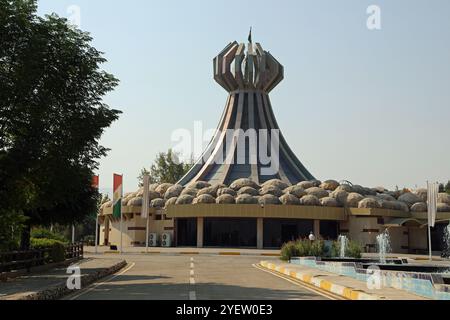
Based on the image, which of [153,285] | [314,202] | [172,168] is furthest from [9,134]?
[172,168]

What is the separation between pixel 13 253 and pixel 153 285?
238 inches

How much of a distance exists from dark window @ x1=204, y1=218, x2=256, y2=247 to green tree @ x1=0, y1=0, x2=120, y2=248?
40441 mm

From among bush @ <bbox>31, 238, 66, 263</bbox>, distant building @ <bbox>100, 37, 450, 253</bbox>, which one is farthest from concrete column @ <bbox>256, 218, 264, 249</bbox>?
bush @ <bbox>31, 238, 66, 263</bbox>

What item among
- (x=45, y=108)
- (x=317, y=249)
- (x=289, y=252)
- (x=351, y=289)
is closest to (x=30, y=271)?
(x=45, y=108)

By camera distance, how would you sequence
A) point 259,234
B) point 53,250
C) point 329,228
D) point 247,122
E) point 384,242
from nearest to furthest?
point 53,250 → point 259,234 → point 384,242 → point 329,228 → point 247,122

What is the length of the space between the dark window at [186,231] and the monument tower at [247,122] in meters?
9.96

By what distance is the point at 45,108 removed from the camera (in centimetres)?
1841

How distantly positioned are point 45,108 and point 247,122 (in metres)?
58.7

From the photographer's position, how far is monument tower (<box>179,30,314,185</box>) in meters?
73.8

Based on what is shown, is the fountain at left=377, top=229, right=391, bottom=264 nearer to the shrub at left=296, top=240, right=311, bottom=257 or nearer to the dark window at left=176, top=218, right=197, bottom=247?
the dark window at left=176, top=218, right=197, bottom=247

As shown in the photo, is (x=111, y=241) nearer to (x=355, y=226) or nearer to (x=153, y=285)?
(x=355, y=226)

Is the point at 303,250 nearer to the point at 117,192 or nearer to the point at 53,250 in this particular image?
the point at 53,250

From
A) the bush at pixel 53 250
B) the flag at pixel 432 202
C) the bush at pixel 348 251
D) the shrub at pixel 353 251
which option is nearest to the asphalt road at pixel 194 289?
the bush at pixel 53 250

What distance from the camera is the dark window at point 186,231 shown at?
62688mm
